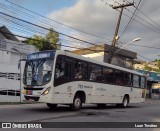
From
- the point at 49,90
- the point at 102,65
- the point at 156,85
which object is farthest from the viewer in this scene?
the point at 156,85

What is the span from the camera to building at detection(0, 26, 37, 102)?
1043 inches

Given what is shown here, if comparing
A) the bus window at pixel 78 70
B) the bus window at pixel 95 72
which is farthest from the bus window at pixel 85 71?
the bus window at pixel 95 72

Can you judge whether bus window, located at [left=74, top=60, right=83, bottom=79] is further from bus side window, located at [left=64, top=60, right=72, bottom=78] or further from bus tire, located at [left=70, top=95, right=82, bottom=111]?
bus tire, located at [left=70, top=95, right=82, bottom=111]

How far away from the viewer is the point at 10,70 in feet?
91.2

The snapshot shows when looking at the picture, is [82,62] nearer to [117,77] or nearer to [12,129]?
[117,77]

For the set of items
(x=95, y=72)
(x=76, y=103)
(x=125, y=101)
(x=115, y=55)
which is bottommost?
Answer: (x=125, y=101)

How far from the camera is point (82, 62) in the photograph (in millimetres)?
17828

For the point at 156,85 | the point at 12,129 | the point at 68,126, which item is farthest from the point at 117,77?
the point at 156,85

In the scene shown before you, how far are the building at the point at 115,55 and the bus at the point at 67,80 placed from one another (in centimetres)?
2062

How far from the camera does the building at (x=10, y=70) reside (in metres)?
26.5

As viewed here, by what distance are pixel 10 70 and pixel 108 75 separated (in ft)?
35.0

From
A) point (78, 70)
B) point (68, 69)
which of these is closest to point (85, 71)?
point (78, 70)

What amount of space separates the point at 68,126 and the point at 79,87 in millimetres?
6251

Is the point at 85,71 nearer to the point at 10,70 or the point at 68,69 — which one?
the point at 68,69
